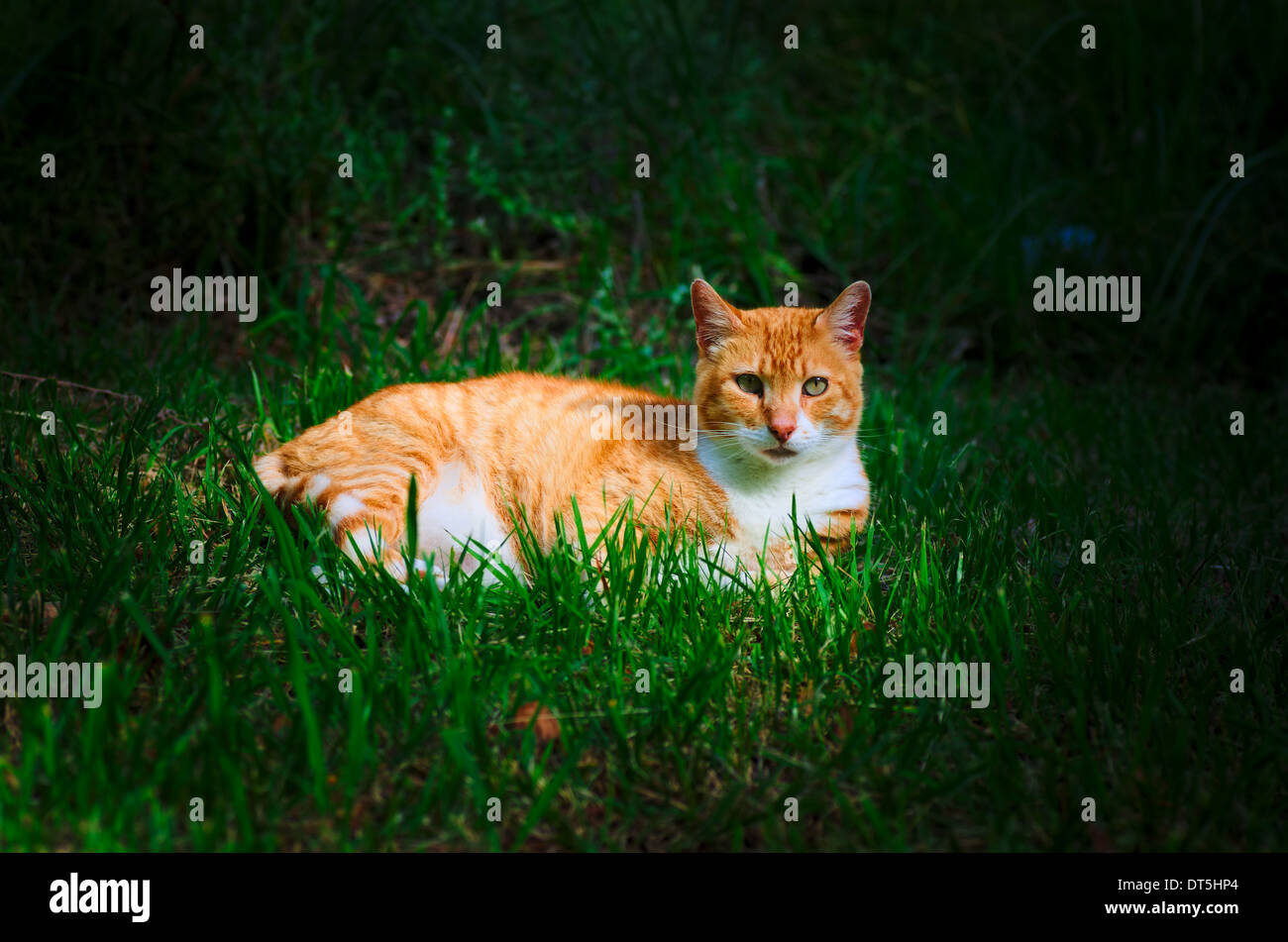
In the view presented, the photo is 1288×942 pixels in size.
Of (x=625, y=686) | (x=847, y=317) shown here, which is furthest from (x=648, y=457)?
(x=625, y=686)

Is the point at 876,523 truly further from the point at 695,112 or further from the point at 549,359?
the point at 695,112

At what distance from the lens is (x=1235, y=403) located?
5.30m

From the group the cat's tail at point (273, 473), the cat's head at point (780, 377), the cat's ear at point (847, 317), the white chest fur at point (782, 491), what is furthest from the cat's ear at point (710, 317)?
the cat's tail at point (273, 473)

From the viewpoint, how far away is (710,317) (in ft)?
11.8

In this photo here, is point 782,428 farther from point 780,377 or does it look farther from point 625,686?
point 625,686

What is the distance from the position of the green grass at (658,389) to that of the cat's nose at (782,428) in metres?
0.45

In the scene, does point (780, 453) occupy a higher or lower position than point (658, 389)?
lower

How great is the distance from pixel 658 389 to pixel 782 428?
1.52 m

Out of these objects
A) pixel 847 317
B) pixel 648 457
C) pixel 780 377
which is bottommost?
pixel 648 457

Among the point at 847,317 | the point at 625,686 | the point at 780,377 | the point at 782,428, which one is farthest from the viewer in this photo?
the point at 847,317

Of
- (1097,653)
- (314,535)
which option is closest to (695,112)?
(314,535)

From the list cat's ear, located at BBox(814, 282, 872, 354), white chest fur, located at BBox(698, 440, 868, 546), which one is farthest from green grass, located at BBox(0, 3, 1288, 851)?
cat's ear, located at BBox(814, 282, 872, 354)

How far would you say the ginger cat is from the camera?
11.1 feet

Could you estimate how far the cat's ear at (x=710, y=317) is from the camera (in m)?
3.53
